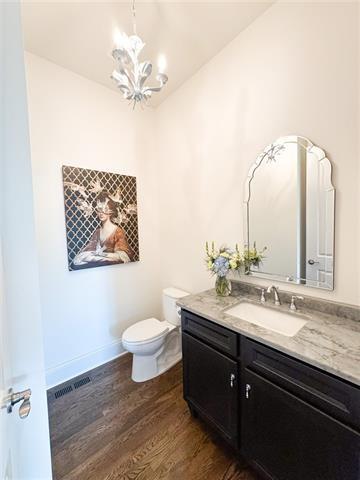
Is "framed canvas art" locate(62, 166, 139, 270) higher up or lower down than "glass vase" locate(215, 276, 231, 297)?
→ higher up

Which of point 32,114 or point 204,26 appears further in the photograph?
point 32,114

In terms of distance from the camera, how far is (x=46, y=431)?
0.78 m

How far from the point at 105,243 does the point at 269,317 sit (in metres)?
1.70

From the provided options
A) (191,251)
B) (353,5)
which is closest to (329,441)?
(191,251)

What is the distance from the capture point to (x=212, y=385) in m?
1.39

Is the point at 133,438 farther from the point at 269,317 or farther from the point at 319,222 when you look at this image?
the point at 319,222

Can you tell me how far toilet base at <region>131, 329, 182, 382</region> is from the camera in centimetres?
204

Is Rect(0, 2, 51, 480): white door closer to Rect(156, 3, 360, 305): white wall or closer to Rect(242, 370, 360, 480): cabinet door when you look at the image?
Rect(242, 370, 360, 480): cabinet door

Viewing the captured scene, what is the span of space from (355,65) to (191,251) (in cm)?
181

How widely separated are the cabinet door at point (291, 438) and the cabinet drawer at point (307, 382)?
4 centimetres

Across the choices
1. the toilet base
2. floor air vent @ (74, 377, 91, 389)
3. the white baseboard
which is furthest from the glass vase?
floor air vent @ (74, 377, 91, 389)

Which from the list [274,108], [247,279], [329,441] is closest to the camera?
[329,441]

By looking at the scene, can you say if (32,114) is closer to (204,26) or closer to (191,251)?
(204,26)

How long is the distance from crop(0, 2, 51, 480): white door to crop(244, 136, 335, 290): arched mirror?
1.51 meters
